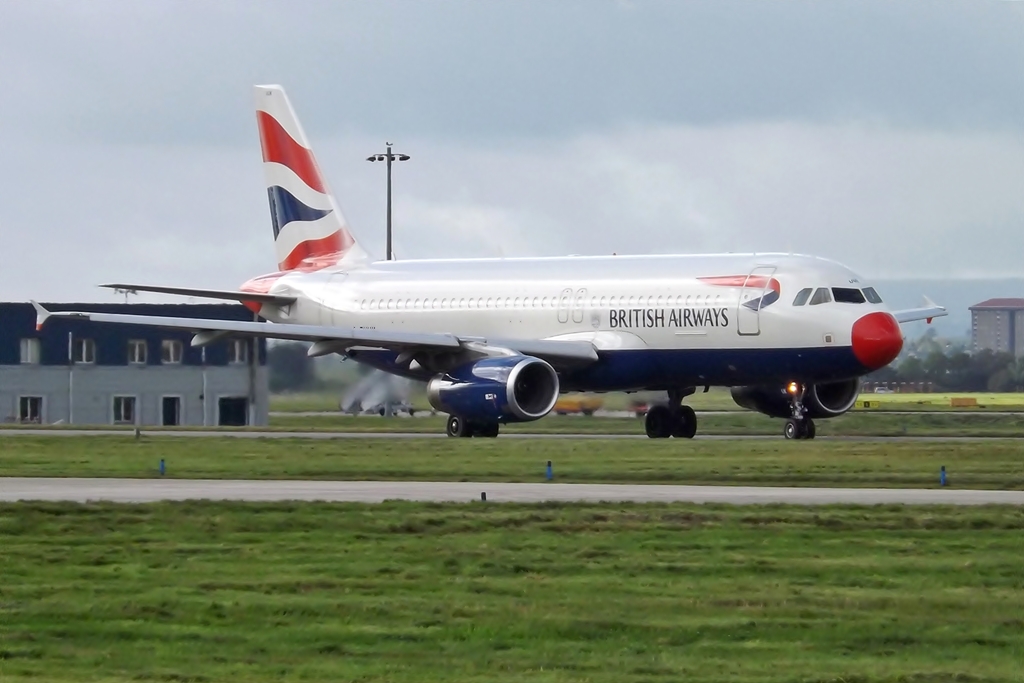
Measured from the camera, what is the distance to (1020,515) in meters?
22.8

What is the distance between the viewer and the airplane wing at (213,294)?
46.4 m

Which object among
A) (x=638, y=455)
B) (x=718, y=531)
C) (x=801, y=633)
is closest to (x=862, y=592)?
(x=801, y=633)

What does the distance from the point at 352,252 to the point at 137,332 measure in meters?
19.6

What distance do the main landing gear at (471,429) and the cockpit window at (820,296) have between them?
25.7ft

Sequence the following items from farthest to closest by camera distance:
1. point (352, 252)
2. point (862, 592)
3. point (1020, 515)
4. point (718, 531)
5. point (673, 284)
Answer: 1. point (352, 252)
2. point (673, 284)
3. point (1020, 515)
4. point (718, 531)
5. point (862, 592)

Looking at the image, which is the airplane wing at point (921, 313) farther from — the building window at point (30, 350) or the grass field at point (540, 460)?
the building window at point (30, 350)

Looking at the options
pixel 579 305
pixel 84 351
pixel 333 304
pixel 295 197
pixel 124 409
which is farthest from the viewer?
pixel 84 351

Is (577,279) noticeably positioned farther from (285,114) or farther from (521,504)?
(521,504)

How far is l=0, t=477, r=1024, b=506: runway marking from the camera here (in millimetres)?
25297

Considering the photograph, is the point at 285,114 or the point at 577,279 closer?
the point at 577,279

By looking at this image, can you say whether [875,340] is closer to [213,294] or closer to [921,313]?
[921,313]

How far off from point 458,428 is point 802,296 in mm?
8519

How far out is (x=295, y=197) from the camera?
55219 mm

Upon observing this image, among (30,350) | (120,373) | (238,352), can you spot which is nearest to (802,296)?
(238,352)
